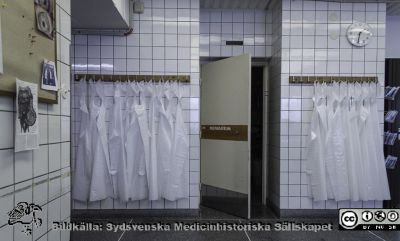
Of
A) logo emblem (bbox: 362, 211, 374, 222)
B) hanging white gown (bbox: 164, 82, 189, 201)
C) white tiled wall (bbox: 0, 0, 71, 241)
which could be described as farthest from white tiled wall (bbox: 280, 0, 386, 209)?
white tiled wall (bbox: 0, 0, 71, 241)

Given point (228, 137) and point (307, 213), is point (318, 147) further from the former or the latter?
point (228, 137)

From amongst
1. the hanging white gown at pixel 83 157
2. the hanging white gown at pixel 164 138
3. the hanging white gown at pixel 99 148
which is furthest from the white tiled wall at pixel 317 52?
the hanging white gown at pixel 83 157

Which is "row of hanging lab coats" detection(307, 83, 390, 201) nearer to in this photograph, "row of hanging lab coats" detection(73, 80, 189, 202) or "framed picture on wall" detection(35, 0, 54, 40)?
"row of hanging lab coats" detection(73, 80, 189, 202)

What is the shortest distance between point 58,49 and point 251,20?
2.84 metres

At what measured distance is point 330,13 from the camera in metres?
3.36

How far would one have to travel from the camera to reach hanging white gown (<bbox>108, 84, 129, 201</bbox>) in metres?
3.23

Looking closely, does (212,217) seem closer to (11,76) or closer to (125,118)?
(125,118)

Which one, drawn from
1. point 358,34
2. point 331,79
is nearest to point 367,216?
point 331,79

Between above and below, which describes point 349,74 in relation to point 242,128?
above

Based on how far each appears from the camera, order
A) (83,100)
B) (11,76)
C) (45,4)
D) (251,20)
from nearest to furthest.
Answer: (11,76) → (45,4) → (83,100) → (251,20)

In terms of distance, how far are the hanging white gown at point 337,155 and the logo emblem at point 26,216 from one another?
283 cm

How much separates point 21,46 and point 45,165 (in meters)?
0.52

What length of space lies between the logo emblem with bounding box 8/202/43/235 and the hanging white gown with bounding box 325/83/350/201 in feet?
9.29

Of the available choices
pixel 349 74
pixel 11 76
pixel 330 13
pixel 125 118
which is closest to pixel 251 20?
pixel 330 13
